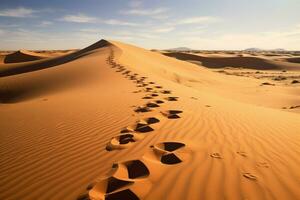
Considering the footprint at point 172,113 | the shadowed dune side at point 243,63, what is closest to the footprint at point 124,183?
the footprint at point 172,113

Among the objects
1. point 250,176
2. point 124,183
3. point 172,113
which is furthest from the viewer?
point 172,113

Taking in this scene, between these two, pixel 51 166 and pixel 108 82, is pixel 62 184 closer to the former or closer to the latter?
pixel 51 166

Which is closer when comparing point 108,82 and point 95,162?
point 95,162

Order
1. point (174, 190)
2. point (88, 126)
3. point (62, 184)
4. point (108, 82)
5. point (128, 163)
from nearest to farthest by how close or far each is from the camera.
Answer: point (174, 190)
point (62, 184)
point (128, 163)
point (88, 126)
point (108, 82)

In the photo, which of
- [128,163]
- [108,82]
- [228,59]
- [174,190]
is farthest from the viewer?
[228,59]

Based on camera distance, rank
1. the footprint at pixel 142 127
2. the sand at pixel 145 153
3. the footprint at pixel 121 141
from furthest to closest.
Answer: the footprint at pixel 142 127 → the footprint at pixel 121 141 → the sand at pixel 145 153

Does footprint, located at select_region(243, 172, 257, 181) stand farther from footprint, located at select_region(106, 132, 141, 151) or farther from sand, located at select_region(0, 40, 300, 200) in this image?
footprint, located at select_region(106, 132, 141, 151)

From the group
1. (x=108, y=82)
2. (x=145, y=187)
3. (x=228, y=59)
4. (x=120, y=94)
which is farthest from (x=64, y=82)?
(x=228, y=59)

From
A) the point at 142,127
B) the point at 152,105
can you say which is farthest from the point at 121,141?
the point at 152,105

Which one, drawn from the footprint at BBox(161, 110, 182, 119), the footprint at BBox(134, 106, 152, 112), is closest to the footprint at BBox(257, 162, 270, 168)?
the footprint at BBox(161, 110, 182, 119)

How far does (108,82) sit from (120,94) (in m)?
2.86

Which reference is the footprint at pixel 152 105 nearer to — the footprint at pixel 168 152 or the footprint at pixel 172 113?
the footprint at pixel 172 113

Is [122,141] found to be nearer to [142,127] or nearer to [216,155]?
[142,127]

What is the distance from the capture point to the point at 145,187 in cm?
277
